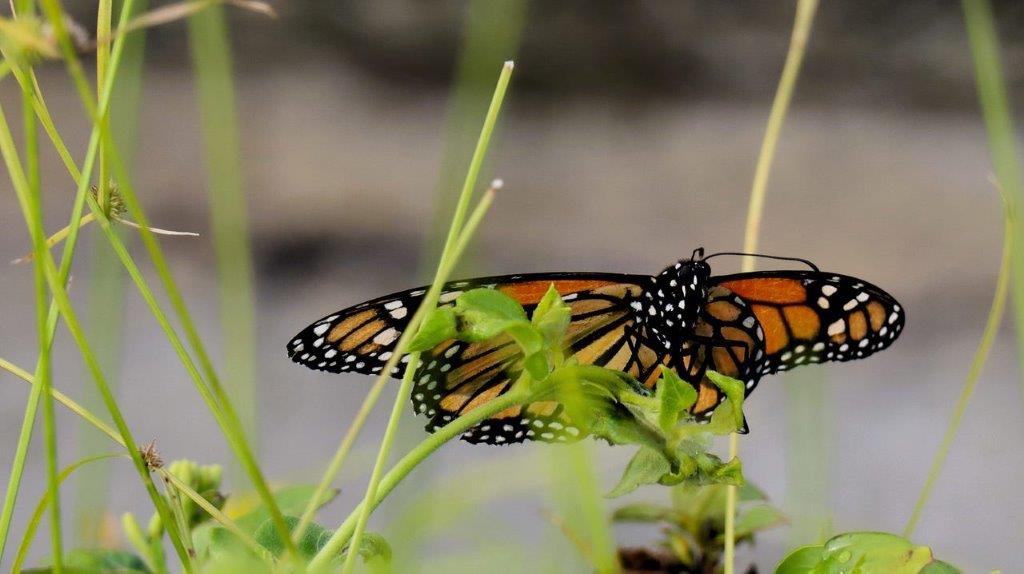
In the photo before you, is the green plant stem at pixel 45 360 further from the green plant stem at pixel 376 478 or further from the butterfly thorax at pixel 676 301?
the butterfly thorax at pixel 676 301

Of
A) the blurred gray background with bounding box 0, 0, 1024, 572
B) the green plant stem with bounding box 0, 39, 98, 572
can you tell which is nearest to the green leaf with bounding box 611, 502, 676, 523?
the green plant stem with bounding box 0, 39, 98, 572

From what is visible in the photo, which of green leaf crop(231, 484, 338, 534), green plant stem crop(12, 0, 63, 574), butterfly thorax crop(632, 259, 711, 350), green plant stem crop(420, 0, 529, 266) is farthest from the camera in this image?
green plant stem crop(420, 0, 529, 266)

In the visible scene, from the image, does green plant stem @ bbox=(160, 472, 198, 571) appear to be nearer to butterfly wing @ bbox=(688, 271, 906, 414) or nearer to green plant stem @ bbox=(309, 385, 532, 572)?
green plant stem @ bbox=(309, 385, 532, 572)

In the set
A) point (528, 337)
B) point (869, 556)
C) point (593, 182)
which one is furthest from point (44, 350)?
point (593, 182)

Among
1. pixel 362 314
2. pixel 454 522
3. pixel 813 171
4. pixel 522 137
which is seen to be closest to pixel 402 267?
pixel 522 137

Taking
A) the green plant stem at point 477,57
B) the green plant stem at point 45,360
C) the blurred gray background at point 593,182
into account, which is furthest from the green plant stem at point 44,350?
the blurred gray background at point 593,182

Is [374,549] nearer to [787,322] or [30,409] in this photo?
[30,409]

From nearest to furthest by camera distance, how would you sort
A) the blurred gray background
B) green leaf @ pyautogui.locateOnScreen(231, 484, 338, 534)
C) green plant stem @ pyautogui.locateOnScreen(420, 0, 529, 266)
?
1. green leaf @ pyautogui.locateOnScreen(231, 484, 338, 534)
2. green plant stem @ pyautogui.locateOnScreen(420, 0, 529, 266)
3. the blurred gray background

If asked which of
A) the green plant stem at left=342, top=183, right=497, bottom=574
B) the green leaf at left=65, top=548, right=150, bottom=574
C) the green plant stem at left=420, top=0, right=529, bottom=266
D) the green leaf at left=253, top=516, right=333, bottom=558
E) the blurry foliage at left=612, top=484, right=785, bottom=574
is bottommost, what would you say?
the blurry foliage at left=612, top=484, right=785, bottom=574
